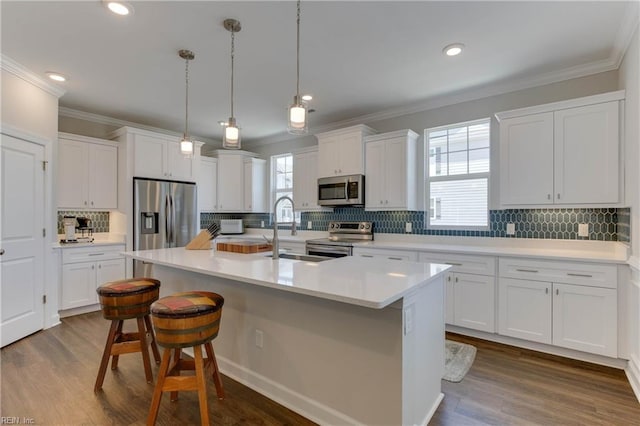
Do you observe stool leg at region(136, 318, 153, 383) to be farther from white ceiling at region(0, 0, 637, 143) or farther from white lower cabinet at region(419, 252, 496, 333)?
white lower cabinet at region(419, 252, 496, 333)

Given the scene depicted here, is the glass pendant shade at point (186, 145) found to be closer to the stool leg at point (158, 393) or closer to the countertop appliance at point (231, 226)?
the stool leg at point (158, 393)

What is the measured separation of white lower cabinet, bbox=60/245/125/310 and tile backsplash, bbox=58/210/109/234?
2.09ft

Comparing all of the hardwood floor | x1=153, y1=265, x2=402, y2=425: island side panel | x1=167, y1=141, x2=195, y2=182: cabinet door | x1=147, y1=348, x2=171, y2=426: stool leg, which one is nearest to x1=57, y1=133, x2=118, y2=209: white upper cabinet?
x1=167, y1=141, x2=195, y2=182: cabinet door

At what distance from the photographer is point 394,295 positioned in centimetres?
143

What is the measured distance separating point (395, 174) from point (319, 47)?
1.95 metres

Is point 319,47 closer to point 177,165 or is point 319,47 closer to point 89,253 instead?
point 177,165

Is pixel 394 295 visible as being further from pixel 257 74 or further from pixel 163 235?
pixel 163 235

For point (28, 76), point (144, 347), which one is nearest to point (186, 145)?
point (144, 347)

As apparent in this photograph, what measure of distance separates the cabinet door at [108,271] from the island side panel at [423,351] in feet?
13.9

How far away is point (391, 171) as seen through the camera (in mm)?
4184

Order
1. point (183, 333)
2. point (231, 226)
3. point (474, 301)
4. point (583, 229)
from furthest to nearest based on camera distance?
point (231, 226) < point (474, 301) < point (583, 229) < point (183, 333)

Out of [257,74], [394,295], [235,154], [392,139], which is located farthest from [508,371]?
[235,154]

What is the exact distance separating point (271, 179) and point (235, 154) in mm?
840

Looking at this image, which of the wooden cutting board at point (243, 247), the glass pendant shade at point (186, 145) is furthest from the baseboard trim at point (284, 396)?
the glass pendant shade at point (186, 145)
